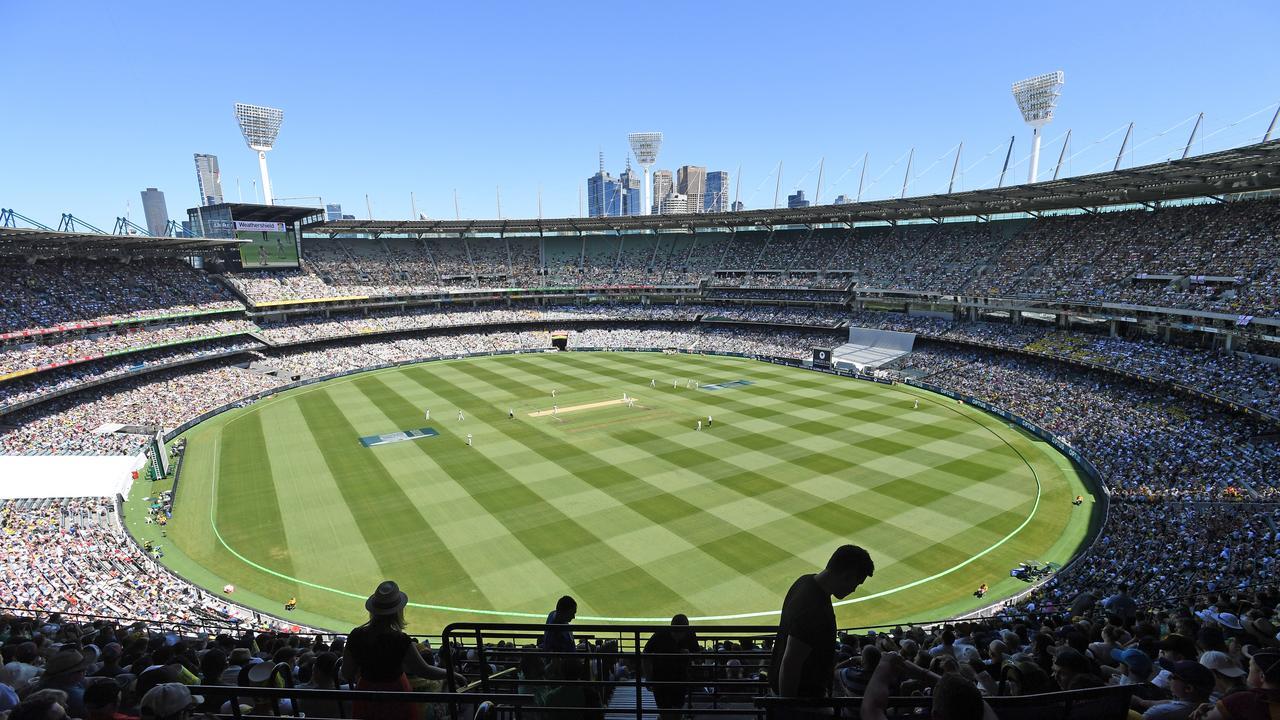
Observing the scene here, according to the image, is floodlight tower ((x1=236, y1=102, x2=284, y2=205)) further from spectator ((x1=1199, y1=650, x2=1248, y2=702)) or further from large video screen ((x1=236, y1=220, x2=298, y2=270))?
spectator ((x1=1199, y1=650, x2=1248, y2=702))

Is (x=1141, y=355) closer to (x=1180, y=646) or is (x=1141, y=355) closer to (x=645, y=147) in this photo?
(x=1180, y=646)

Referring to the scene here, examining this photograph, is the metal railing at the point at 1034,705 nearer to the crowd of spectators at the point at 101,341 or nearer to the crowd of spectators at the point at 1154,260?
the crowd of spectators at the point at 1154,260

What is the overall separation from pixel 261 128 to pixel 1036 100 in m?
89.2

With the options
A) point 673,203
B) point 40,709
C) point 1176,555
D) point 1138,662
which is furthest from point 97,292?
point 673,203

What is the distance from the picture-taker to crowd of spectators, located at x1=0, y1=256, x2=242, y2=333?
1785 inches

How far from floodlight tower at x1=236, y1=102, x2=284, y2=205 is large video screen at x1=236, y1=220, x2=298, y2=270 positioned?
4245mm

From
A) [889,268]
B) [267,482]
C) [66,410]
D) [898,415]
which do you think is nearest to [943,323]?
[889,268]

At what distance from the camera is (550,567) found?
2392 centimetres

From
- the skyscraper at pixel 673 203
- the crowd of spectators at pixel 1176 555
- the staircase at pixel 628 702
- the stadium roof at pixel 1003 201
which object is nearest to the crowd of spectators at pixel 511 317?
the stadium roof at pixel 1003 201

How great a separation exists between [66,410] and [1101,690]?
184 feet

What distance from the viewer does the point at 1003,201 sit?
57688 mm

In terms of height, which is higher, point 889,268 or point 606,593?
point 889,268

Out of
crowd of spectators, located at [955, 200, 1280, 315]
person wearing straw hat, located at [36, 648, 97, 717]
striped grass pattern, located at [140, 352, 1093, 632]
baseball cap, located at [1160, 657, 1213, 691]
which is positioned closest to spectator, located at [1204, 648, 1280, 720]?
baseball cap, located at [1160, 657, 1213, 691]

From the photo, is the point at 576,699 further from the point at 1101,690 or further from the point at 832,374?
the point at 832,374
